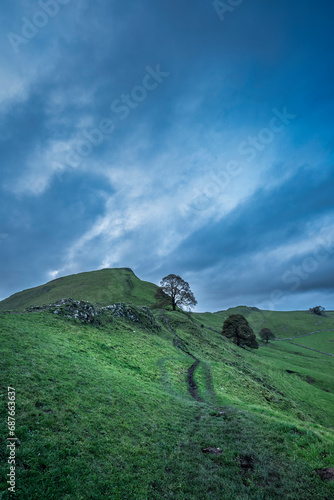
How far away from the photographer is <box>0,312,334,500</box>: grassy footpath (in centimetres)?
960

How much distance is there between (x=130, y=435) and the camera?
44.0ft

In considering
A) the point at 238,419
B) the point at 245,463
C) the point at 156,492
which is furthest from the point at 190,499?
the point at 238,419

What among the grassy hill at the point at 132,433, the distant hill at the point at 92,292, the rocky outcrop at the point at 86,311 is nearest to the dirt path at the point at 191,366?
the grassy hill at the point at 132,433

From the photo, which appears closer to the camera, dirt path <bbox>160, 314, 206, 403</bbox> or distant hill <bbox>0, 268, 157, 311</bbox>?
dirt path <bbox>160, 314, 206, 403</bbox>

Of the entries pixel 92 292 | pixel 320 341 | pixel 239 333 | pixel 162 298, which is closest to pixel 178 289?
pixel 162 298

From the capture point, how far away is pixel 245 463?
12281 mm

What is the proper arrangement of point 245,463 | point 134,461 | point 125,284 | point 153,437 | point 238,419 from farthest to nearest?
1. point 125,284
2. point 238,419
3. point 153,437
4. point 245,463
5. point 134,461

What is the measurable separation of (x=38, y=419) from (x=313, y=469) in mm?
14868

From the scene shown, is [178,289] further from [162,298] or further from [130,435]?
[130,435]

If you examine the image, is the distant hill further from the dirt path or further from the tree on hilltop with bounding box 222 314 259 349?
the dirt path

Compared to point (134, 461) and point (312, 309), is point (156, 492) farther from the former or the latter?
point (312, 309)

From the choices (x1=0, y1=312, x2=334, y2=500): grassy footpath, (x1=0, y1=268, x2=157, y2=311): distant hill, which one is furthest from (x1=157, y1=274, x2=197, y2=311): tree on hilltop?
(x1=0, y1=312, x2=334, y2=500): grassy footpath

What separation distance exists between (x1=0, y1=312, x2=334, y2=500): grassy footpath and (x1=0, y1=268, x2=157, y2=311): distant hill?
75515mm

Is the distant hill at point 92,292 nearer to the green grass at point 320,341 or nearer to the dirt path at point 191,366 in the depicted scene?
the dirt path at point 191,366
